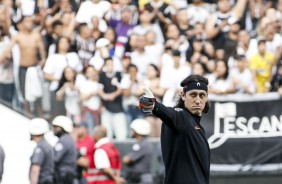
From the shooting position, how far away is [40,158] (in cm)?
1455

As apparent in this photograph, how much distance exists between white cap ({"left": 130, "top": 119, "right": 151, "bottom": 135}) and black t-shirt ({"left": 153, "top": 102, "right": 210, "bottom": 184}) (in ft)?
25.4

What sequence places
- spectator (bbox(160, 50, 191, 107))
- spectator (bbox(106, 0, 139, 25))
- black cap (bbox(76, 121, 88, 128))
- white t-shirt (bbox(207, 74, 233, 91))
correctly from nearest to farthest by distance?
white t-shirt (bbox(207, 74, 233, 91))
black cap (bbox(76, 121, 88, 128))
spectator (bbox(160, 50, 191, 107))
spectator (bbox(106, 0, 139, 25))

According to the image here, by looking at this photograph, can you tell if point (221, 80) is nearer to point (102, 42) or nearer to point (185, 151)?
point (102, 42)

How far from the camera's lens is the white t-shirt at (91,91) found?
1723cm

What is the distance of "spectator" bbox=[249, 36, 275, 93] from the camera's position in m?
16.9

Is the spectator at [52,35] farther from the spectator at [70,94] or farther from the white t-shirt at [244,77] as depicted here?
the white t-shirt at [244,77]

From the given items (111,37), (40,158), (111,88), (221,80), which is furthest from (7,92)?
(221,80)

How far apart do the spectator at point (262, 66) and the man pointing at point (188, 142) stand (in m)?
Answer: 8.64

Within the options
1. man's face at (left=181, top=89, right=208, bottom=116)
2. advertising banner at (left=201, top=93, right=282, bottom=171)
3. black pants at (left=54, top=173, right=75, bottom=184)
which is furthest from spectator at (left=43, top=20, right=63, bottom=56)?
man's face at (left=181, top=89, right=208, bottom=116)

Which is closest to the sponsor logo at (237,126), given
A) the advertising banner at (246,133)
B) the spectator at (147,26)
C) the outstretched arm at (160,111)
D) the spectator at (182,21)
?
the advertising banner at (246,133)

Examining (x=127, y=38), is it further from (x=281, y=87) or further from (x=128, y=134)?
(x=281, y=87)

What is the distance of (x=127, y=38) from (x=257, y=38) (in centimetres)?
253

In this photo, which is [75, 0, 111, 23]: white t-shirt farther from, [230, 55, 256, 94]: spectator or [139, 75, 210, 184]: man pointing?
[139, 75, 210, 184]: man pointing

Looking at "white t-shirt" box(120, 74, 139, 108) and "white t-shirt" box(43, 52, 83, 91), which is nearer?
"white t-shirt" box(120, 74, 139, 108)
